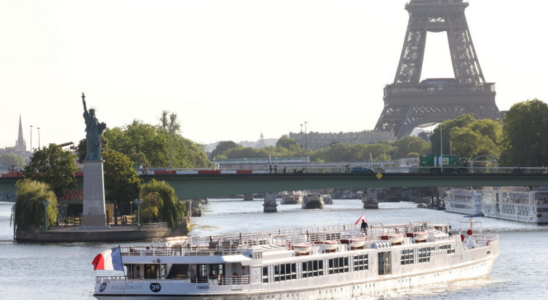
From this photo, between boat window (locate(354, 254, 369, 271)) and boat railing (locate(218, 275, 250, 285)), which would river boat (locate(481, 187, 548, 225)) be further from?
boat railing (locate(218, 275, 250, 285))

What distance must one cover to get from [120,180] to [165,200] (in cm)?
749

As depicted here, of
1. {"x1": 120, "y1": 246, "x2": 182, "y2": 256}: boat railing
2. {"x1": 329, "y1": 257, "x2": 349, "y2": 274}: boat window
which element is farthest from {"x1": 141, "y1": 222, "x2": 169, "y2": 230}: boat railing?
{"x1": 120, "y1": 246, "x2": 182, "y2": 256}: boat railing

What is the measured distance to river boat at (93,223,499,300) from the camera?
44.9 metres

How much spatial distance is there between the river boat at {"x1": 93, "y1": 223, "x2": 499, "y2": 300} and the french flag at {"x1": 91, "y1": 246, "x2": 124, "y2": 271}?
818mm

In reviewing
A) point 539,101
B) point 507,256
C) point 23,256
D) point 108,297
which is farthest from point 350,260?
point 539,101

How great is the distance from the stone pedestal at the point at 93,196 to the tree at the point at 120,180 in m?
9.96

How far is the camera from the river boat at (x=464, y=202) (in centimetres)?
13062

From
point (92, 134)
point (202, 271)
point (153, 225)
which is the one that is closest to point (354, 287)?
point (202, 271)

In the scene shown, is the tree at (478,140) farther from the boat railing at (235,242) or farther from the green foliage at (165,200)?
the boat railing at (235,242)

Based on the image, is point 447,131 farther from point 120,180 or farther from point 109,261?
point 109,261

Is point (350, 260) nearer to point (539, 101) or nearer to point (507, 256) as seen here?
point (507, 256)

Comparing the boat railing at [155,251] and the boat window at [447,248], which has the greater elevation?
the boat railing at [155,251]

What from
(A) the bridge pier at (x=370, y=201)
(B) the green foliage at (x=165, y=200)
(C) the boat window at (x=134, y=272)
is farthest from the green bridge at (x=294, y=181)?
(A) the bridge pier at (x=370, y=201)

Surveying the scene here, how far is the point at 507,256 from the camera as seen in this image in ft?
232
